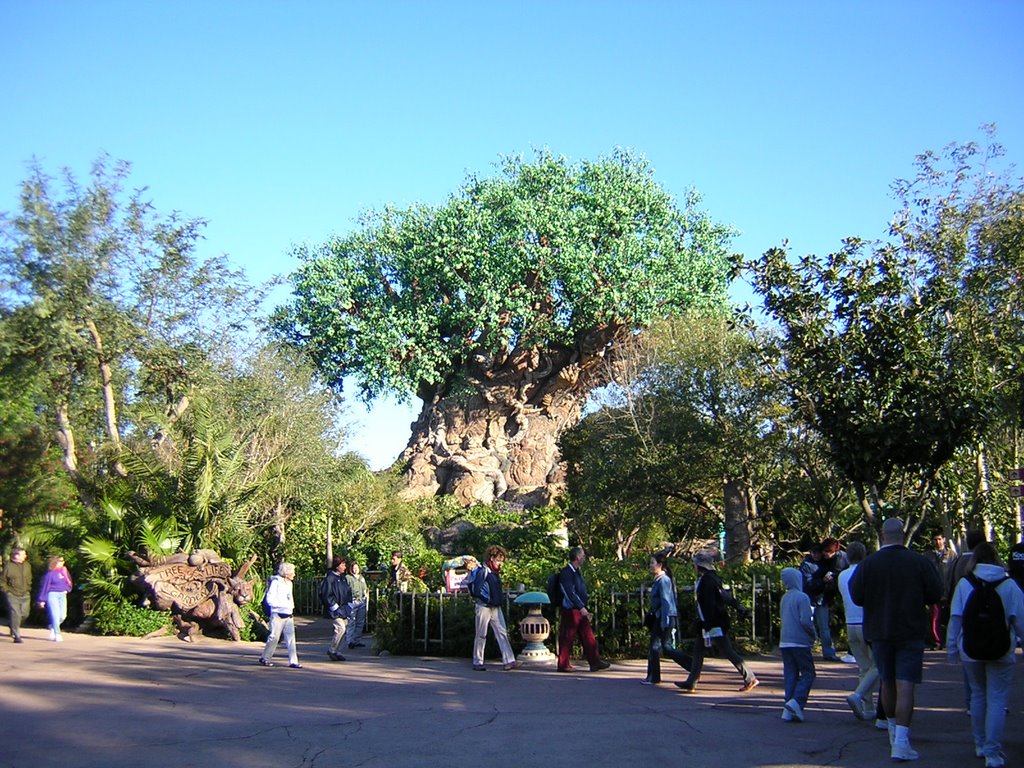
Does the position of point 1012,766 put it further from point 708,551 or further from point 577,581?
point 577,581

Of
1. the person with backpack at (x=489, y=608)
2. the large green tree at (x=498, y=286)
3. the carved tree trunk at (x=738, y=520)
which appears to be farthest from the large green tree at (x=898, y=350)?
the large green tree at (x=498, y=286)

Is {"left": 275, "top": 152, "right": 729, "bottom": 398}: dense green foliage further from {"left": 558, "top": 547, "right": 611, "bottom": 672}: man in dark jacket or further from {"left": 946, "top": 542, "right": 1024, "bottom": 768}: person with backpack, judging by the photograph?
{"left": 946, "top": 542, "right": 1024, "bottom": 768}: person with backpack

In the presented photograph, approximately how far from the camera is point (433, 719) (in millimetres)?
9398

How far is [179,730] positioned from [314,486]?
17.2 m

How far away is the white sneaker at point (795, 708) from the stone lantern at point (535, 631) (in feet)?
16.3

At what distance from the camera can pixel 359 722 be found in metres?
9.30

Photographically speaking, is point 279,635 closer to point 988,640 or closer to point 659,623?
point 659,623

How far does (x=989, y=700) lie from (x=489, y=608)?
23.6 feet

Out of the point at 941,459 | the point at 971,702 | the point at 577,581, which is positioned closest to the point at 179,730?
the point at 577,581

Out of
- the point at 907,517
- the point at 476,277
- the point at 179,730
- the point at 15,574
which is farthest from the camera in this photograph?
the point at 476,277

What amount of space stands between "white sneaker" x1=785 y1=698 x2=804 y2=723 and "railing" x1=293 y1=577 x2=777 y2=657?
5.01 meters

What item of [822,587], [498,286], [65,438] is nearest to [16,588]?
[65,438]

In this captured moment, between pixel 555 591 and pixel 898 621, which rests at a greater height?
pixel 898 621

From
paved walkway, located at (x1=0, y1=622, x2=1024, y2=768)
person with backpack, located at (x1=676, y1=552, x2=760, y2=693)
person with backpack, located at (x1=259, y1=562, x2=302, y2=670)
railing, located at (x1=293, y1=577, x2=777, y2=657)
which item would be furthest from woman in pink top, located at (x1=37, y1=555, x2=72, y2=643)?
person with backpack, located at (x1=676, y1=552, x2=760, y2=693)
